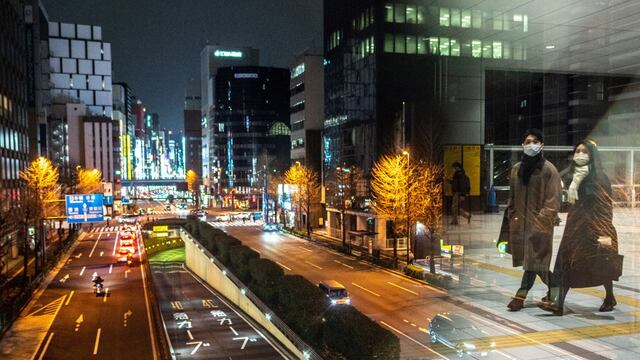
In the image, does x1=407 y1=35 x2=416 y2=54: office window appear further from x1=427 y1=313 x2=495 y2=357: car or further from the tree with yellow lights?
x1=427 y1=313 x2=495 y2=357: car

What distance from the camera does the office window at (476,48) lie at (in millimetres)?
7720

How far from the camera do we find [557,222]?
538cm

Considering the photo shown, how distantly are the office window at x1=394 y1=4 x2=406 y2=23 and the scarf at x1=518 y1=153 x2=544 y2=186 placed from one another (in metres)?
30.3

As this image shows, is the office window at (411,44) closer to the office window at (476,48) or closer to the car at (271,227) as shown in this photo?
Answer: the car at (271,227)

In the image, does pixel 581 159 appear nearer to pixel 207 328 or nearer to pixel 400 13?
pixel 207 328

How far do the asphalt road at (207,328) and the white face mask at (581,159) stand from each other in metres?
12.4

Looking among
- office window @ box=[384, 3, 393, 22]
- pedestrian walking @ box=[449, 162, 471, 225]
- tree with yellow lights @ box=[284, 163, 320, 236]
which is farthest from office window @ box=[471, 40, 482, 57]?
tree with yellow lights @ box=[284, 163, 320, 236]

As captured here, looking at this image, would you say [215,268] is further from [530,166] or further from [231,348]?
[530,166]

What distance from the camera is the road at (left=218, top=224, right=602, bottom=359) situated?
22.3 feet

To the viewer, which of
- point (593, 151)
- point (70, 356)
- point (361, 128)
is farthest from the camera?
point (361, 128)

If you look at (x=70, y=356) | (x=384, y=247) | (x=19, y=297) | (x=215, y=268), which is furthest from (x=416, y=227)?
(x=19, y=297)

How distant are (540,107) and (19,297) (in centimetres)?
2324

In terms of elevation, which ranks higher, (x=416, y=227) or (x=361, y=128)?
(x=361, y=128)

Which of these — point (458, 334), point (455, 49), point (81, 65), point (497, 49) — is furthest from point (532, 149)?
point (81, 65)
